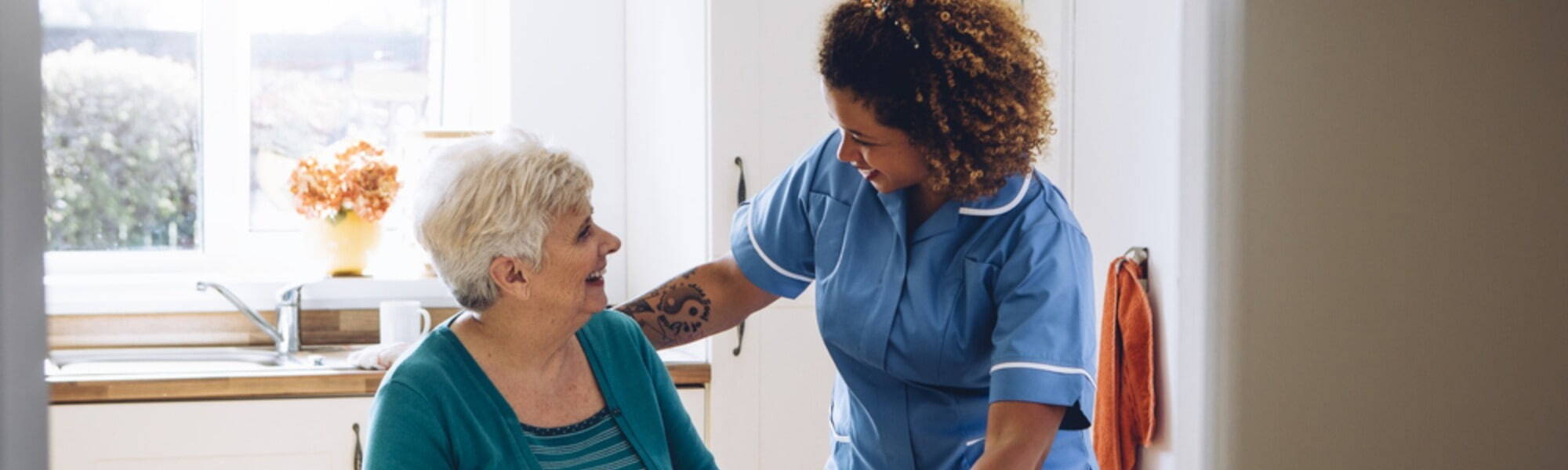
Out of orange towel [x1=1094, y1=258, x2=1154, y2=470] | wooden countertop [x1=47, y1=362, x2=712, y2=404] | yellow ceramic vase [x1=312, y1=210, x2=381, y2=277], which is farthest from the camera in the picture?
yellow ceramic vase [x1=312, y1=210, x2=381, y2=277]

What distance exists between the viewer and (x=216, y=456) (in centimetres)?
254

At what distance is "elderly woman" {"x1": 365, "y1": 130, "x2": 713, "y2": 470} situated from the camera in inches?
55.9

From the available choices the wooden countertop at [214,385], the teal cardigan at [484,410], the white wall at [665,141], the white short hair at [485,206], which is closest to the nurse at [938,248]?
the teal cardigan at [484,410]

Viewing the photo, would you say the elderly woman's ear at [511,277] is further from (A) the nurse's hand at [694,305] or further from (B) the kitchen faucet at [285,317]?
(B) the kitchen faucet at [285,317]

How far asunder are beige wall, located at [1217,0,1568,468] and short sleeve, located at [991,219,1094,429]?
0.87m

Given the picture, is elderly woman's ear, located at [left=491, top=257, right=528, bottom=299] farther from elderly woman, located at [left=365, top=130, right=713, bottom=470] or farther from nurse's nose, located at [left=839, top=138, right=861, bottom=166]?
nurse's nose, located at [left=839, top=138, right=861, bottom=166]

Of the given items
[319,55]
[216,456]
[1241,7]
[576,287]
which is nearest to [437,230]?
[576,287]

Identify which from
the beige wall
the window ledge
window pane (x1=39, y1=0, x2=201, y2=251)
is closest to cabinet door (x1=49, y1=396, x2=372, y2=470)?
the window ledge

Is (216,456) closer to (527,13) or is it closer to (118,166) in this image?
(118,166)

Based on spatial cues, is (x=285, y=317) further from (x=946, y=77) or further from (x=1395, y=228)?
(x=1395, y=228)

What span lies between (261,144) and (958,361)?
234 centimetres

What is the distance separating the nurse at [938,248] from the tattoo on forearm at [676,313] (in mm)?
78

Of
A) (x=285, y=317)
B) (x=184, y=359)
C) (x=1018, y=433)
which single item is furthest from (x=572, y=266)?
(x=184, y=359)

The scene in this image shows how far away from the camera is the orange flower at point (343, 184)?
3.05 m
